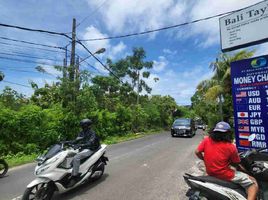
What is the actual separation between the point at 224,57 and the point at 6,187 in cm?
1765

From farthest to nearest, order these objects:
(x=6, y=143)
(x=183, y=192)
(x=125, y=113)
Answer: (x=125, y=113) < (x=6, y=143) < (x=183, y=192)

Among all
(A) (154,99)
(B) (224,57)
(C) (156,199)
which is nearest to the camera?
(C) (156,199)

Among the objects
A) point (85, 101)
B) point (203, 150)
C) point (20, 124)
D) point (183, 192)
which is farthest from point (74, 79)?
point (203, 150)

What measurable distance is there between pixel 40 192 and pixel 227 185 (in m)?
3.44

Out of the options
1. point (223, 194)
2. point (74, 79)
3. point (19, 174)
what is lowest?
point (19, 174)

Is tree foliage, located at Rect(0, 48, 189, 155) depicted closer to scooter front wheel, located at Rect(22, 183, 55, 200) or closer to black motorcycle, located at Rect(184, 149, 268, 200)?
scooter front wheel, located at Rect(22, 183, 55, 200)

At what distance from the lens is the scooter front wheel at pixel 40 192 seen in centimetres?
514

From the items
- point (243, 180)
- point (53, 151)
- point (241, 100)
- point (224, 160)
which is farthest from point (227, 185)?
point (53, 151)

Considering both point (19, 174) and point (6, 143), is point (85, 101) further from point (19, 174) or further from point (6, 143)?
point (19, 174)

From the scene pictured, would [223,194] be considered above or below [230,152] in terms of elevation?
below

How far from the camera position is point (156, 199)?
224 inches

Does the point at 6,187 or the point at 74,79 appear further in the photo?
the point at 74,79

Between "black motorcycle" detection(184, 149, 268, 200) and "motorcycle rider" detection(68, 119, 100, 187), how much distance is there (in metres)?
2.75

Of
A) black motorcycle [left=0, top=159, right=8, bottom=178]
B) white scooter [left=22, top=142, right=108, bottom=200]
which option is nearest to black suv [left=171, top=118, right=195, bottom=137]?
black motorcycle [left=0, top=159, right=8, bottom=178]
